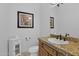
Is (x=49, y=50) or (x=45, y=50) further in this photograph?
(x=45, y=50)

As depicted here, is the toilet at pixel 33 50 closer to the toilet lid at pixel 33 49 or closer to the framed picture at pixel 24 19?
the toilet lid at pixel 33 49

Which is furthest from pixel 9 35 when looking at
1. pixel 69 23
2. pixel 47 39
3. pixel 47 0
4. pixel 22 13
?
pixel 69 23

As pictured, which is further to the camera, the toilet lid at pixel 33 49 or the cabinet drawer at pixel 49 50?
the toilet lid at pixel 33 49

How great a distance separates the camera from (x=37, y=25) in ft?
6.13

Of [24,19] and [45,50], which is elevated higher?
[24,19]

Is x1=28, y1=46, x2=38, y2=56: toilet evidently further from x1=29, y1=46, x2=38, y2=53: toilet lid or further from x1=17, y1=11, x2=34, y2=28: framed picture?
x1=17, y1=11, x2=34, y2=28: framed picture

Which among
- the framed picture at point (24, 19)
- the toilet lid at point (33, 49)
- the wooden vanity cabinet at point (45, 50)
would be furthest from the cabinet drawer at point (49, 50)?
the framed picture at point (24, 19)

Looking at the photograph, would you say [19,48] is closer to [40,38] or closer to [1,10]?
[40,38]

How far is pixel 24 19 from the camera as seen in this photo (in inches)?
72.8

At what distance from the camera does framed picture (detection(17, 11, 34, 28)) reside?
184cm

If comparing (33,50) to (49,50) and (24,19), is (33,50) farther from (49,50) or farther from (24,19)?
(24,19)

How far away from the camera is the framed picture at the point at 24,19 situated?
72.4 inches

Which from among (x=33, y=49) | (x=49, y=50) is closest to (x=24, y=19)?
(x=33, y=49)

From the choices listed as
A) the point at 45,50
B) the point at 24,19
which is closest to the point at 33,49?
the point at 45,50
